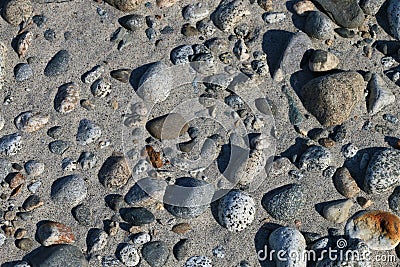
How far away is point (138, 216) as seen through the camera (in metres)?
3.59

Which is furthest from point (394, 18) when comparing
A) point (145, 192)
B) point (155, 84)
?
point (145, 192)

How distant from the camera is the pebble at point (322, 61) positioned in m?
3.97

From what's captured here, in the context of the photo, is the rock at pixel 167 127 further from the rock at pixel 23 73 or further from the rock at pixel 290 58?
the rock at pixel 23 73

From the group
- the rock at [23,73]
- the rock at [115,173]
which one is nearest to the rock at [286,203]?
the rock at [115,173]

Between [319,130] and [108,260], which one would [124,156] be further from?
[319,130]

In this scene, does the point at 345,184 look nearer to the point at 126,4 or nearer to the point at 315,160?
the point at 315,160

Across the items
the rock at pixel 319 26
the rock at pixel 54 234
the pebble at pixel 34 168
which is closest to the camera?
the rock at pixel 54 234

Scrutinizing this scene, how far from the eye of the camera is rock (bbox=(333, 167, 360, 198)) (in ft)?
12.0

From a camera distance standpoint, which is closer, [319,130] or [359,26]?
[319,130]

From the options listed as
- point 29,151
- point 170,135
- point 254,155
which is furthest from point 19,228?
point 254,155

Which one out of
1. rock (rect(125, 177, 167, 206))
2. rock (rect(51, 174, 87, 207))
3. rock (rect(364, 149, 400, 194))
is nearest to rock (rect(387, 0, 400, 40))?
rock (rect(364, 149, 400, 194))

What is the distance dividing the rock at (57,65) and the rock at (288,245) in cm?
186

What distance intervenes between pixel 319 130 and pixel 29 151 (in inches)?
76.8

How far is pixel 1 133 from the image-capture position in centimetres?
389
